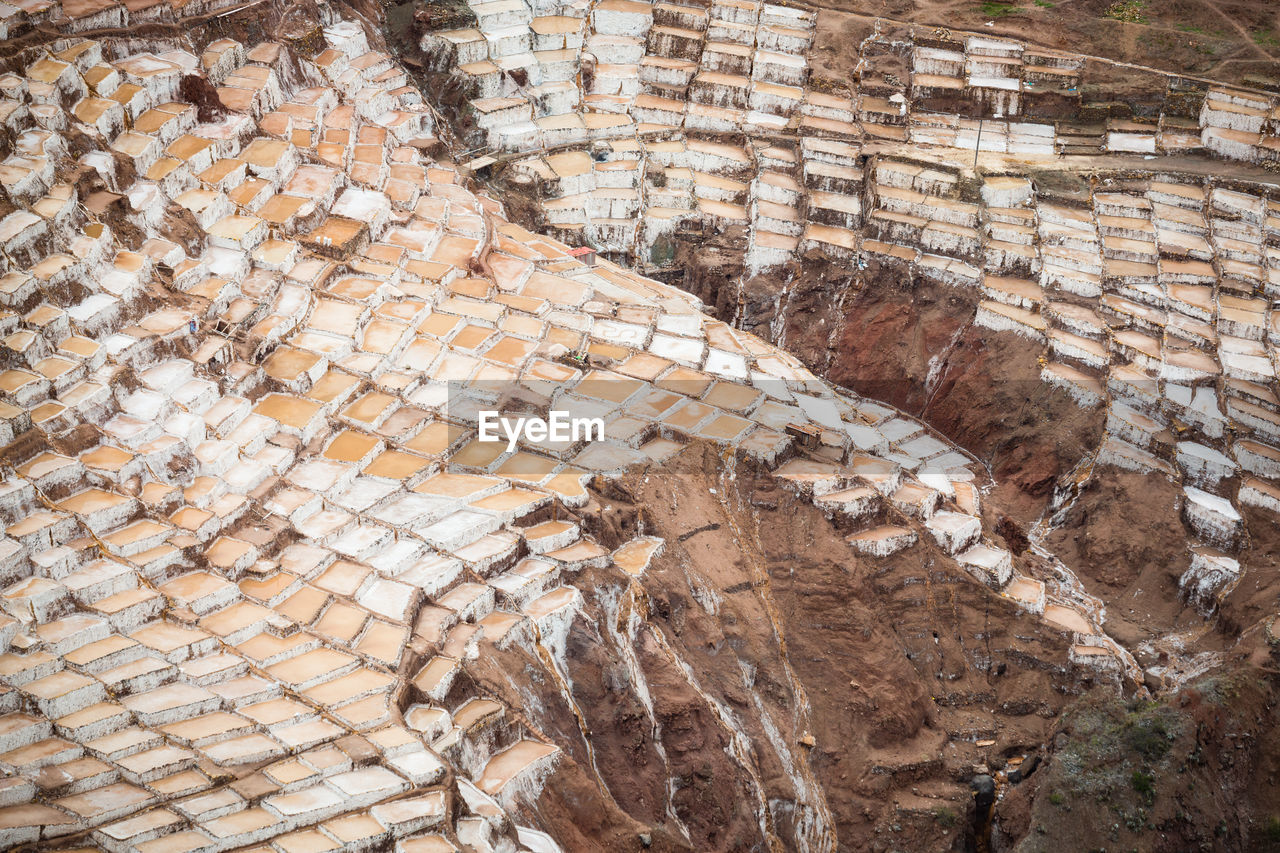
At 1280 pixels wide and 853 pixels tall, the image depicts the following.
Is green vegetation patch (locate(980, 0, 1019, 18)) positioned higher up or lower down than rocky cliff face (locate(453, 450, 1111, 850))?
higher up

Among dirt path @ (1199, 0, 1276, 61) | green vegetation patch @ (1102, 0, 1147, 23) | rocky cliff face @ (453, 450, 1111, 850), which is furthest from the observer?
green vegetation patch @ (1102, 0, 1147, 23)

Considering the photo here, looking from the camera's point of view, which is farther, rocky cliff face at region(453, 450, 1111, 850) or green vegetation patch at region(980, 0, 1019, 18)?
green vegetation patch at region(980, 0, 1019, 18)

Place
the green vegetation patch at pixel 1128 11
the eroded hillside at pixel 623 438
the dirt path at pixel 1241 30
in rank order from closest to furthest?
the eroded hillside at pixel 623 438
the dirt path at pixel 1241 30
the green vegetation patch at pixel 1128 11

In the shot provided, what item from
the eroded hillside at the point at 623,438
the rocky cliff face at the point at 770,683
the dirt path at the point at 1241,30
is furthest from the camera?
the dirt path at the point at 1241,30

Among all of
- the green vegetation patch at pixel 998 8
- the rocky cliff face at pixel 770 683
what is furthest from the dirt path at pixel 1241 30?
the rocky cliff face at pixel 770 683

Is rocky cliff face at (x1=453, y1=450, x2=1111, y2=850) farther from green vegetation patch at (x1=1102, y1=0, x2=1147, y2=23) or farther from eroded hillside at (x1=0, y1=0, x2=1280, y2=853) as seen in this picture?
green vegetation patch at (x1=1102, y1=0, x2=1147, y2=23)

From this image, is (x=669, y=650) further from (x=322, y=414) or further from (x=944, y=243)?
(x=944, y=243)

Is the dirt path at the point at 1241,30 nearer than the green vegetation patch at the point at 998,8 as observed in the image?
Yes

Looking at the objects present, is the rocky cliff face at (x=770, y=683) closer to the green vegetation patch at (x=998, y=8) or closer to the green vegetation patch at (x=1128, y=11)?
the green vegetation patch at (x=998, y=8)

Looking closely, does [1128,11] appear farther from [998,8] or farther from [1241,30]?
[998,8]

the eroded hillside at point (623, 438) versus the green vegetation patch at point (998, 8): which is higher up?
the green vegetation patch at point (998, 8)

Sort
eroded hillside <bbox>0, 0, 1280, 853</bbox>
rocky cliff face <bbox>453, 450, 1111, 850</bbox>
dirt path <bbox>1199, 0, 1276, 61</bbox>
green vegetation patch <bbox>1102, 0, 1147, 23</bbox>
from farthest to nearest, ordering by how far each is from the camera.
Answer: green vegetation patch <bbox>1102, 0, 1147, 23</bbox> → dirt path <bbox>1199, 0, 1276, 61</bbox> → rocky cliff face <bbox>453, 450, 1111, 850</bbox> → eroded hillside <bbox>0, 0, 1280, 853</bbox>

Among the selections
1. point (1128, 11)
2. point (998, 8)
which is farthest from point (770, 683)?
point (1128, 11)

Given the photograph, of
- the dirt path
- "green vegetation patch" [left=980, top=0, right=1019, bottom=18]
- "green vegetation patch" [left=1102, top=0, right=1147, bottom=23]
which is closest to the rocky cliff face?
"green vegetation patch" [left=980, top=0, right=1019, bottom=18]
